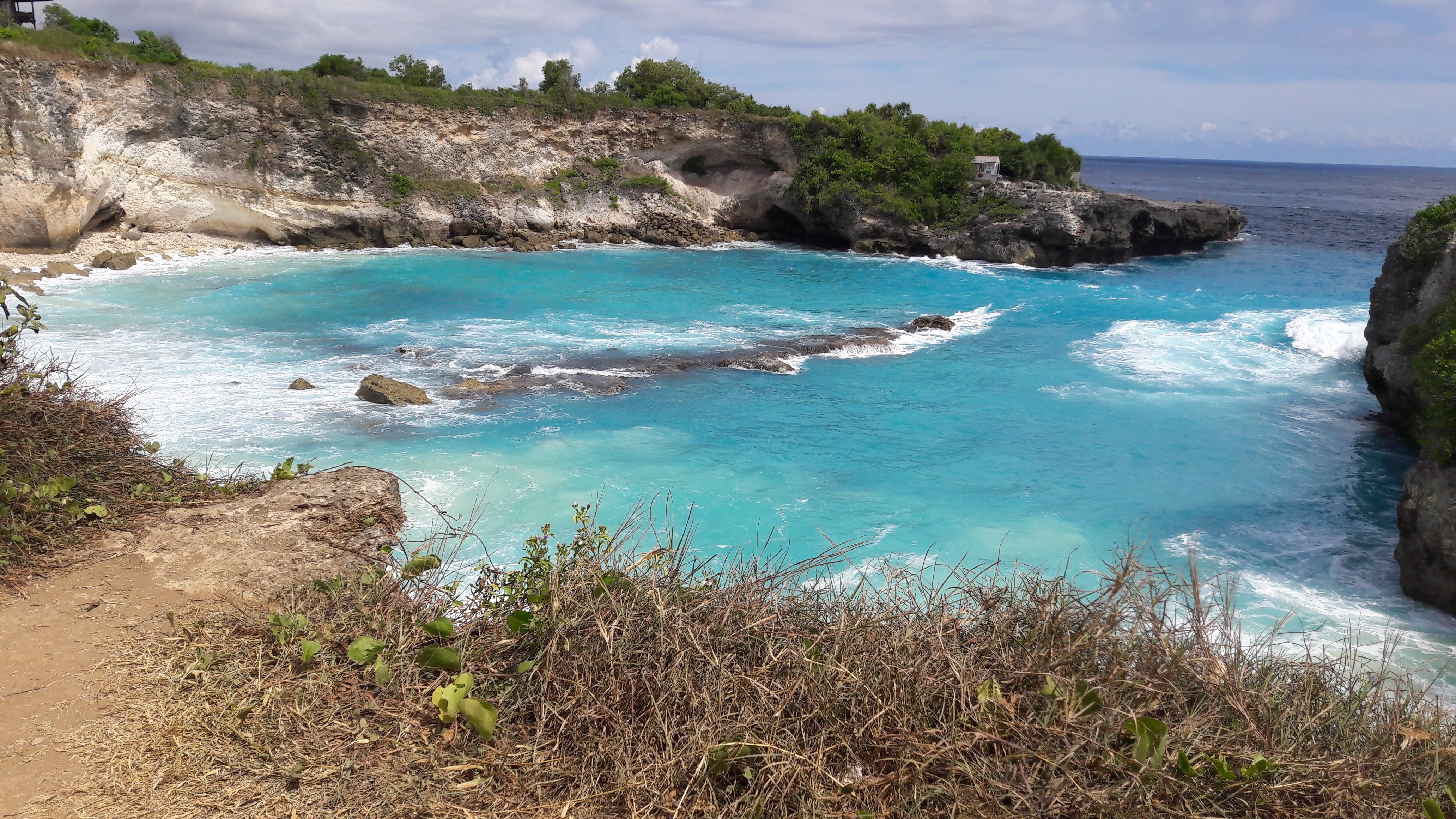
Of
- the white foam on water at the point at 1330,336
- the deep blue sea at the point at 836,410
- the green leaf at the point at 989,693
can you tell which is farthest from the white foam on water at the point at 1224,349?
the green leaf at the point at 989,693

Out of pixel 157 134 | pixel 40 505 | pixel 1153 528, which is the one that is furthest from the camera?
pixel 157 134

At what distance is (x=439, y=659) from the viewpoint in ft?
14.0

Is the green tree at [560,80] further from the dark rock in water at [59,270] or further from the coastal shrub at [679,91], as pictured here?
the dark rock in water at [59,270]

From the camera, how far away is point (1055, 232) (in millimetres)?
36094

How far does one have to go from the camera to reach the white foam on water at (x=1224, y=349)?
20.3 m

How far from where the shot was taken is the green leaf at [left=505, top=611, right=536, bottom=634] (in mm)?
4285

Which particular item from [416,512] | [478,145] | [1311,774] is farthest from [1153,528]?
[478,145]

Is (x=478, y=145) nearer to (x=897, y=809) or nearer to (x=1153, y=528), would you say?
(x=1153, y=528)

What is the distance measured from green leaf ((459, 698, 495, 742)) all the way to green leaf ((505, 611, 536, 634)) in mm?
449

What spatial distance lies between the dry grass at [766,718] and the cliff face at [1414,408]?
697 centimetres

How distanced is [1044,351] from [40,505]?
69.3 ft

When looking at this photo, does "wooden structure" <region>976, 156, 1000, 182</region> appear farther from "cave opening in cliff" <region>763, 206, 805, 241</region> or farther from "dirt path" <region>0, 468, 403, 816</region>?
"dirt path" <region>0, 468, 403, 816</region>

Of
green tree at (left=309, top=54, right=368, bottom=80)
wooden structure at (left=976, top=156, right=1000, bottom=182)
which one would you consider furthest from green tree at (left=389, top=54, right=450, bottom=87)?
wooden structure at (left=976, top=156, right=1000, bottom=182)

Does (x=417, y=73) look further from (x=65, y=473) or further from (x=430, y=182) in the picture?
(x=65, y=473)
